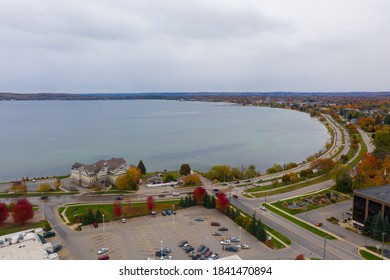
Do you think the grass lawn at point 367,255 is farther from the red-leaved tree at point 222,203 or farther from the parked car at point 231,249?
the red-leaved tree at point 222,203

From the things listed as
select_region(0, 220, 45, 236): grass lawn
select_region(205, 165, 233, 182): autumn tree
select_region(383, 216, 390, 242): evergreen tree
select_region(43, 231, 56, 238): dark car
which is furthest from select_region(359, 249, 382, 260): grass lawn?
select_region(0, 220, 45, 236): grass lawn

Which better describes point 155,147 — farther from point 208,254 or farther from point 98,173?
point 208,254

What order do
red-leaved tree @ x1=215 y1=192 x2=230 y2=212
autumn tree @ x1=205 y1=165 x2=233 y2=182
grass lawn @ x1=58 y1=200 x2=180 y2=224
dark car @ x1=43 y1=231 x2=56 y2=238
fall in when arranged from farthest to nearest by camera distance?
autumn tree @ x1=205 y1=165 x2=233 y2=182 < red-leaved tree @ x1=215 y1=192 x2=230 y2=212 < grass lawn @ x1=58 y1=200 x2=180 y2=224 < dark car @ x1=43 y1=231 x2=56 y2=238

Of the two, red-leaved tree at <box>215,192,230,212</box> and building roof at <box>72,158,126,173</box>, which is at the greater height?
building roof at <box>72,158,126,173</box>

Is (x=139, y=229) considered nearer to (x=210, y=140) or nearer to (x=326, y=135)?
(x=210, y=140)

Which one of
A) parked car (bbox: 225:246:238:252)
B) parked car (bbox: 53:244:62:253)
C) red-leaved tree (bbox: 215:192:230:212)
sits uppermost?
red-leaved tree (bbox: 215:192:230:212)

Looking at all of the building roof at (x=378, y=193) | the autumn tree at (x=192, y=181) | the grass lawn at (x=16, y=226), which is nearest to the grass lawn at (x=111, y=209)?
the grass lawn at (x=16, y=226)

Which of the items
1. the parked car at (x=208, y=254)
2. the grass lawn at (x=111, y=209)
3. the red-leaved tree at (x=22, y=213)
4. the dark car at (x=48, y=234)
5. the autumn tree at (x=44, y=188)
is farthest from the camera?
the autumn tree at (x=44, y=188)

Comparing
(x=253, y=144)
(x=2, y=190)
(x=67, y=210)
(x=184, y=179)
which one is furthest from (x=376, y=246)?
(x=253, y=144)

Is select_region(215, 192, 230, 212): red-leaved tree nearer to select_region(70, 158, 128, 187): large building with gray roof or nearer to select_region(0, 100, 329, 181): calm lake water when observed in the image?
select_region(70, 158, 128, 187): large building with gray roof
